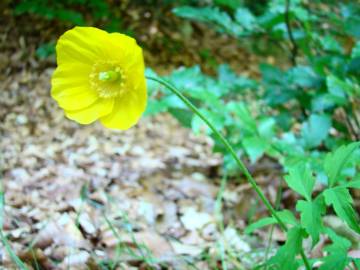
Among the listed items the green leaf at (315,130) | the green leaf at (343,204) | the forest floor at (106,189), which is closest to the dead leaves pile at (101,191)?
the forest floor at (106,189)

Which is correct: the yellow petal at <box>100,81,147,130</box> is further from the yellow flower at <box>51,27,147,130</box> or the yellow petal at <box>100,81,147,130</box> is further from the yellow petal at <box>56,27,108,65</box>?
the yellow petal at <box>56,27,108,65</box>

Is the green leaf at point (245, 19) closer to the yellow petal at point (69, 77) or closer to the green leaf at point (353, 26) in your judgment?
the green leaf at point (353, 26)

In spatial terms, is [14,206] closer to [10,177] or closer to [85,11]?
[10,177]

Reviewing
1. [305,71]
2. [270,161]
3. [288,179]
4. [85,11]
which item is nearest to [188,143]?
[270,161]

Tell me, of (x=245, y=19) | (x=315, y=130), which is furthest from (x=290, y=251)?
(x=245, y=19)

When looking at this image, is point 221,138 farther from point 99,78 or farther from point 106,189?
point 106,189
